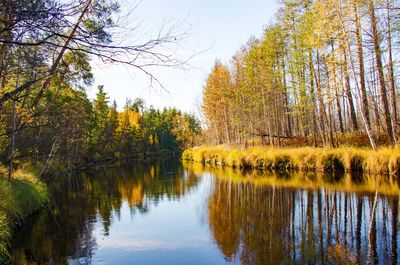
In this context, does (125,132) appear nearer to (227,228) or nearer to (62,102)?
(62,102)

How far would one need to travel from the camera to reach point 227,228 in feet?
35.8

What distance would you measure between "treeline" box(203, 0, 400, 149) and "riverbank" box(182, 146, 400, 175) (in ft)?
3.76

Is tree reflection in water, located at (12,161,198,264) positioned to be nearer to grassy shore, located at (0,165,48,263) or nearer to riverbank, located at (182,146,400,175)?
grassy shore, located at (0,165,48,263)

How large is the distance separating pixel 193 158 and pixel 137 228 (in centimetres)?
3498

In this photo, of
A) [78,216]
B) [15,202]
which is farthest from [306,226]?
[15,202]

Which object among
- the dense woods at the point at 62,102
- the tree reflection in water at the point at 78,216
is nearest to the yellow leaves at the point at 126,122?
the dense woods at the point at 62,102

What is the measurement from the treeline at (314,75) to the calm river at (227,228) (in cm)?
593

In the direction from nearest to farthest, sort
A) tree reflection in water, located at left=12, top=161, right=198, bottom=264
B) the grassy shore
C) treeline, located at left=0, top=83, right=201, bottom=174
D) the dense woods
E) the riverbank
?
1. the dense woods
2. tree reflection in water, located at left=12, top=161, right=198, bottom=264
3. the grassy shore
4. the riverbank
5. treeline, located at left=0, top=83, right=201, bottom=174

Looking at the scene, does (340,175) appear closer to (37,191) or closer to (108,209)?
(108,209)

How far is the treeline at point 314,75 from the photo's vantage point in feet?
60.2

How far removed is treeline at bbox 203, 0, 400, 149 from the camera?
18.4 metres

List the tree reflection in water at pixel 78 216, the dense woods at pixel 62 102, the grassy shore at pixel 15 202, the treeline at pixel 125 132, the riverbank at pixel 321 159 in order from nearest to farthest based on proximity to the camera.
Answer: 1. the dense woods at pixel 62 102
2. the tree reflection in water at pixel 78 216
3. the grassy shore at pixel 15 202
4. the riverbank at pixel 321 159
5. the treeline at pixel 125 132

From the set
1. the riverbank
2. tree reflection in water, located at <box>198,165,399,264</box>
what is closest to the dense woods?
tree reflection in water, located at <box>198,165,399,264</box>

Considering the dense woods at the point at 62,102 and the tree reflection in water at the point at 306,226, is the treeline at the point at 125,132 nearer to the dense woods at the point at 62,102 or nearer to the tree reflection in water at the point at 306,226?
the dense woods at the point at 62,102
